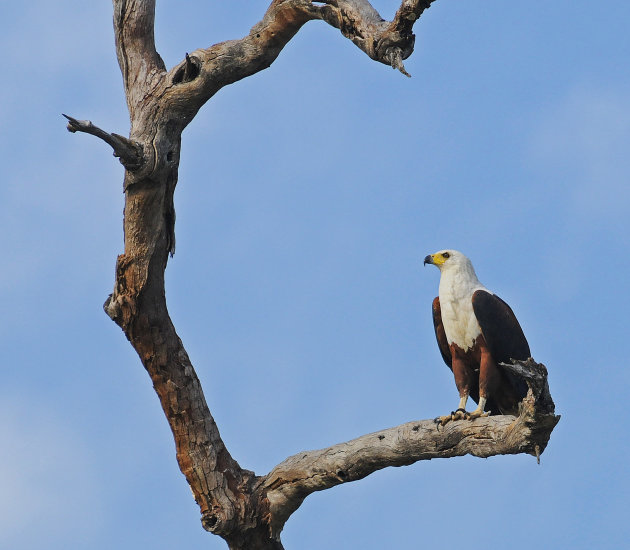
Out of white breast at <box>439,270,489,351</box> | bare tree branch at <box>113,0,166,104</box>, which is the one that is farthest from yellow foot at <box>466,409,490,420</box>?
bare tree branch at <box>113,0,166,104</box>

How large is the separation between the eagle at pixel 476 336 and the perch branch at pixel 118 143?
9.07 feet

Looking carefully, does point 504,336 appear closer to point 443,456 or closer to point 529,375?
point 443,456

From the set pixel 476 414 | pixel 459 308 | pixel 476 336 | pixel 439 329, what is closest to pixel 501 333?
pixel 476 336

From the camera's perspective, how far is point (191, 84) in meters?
7.27

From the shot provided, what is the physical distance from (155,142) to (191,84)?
0.55m

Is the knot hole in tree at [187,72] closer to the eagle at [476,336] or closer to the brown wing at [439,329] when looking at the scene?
the eagle at [476,336]

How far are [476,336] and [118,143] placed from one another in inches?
127

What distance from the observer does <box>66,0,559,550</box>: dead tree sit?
6.92 m

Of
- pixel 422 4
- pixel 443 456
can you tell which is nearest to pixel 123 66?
pixel 422 4

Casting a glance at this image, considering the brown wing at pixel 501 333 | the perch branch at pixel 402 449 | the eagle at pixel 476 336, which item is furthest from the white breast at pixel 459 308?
the perch branch at pixel 402 449

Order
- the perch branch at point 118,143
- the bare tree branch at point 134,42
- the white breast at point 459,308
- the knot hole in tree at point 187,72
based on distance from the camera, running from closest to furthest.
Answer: the perch branch at point 118,143, the knot hole in tree at point 187,72, the bare tree branch at point 134,42, the white breast at point 459,308

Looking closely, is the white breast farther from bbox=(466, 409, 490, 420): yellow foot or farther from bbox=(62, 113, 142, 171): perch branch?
bbox=(62, 113, 142, 171): perch branch

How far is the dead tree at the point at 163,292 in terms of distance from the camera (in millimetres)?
6922

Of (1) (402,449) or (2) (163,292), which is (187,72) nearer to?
(2) (163,292)
